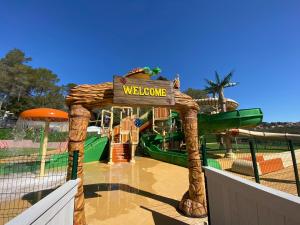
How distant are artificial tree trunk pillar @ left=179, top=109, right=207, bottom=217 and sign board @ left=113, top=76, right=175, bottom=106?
831mm

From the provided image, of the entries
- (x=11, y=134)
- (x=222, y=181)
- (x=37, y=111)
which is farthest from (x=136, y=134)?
(x=11, y=134)

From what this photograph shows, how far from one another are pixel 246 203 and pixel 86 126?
11.0ft

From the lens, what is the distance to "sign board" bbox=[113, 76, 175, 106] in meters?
4.48

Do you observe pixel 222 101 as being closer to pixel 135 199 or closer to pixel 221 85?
pixel 221 85

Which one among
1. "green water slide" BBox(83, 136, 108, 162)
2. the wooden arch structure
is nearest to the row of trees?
"green water slide" BBox(83, 136, 108, 162)

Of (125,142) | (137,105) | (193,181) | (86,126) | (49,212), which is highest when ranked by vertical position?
(137,105)

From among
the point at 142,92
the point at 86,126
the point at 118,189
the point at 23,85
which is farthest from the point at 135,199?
the point at 23,85

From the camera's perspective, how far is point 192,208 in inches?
181

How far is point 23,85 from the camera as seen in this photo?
36219 mm

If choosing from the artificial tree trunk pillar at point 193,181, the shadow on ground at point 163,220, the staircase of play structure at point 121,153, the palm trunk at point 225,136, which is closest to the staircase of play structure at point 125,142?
the staircase of play structure at point 121,153

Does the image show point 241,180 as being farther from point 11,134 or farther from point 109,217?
point 11,134

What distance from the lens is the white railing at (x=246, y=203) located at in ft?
5.86

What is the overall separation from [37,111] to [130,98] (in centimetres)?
574

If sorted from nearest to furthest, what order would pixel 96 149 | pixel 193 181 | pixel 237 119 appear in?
pixel 193 181
pixel 237 119
pixel 96 149
